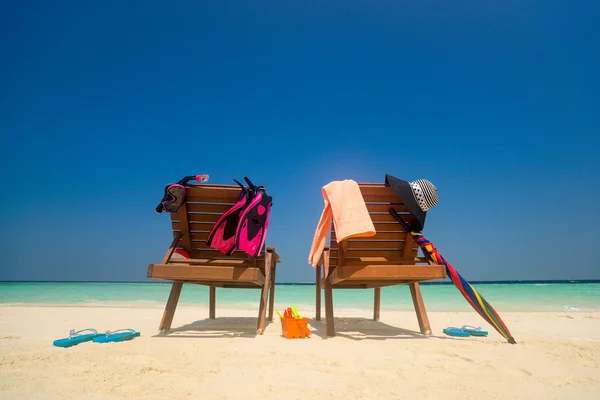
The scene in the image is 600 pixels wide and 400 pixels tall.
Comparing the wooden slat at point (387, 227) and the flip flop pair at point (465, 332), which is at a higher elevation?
the wooden slat at point (387, 227)

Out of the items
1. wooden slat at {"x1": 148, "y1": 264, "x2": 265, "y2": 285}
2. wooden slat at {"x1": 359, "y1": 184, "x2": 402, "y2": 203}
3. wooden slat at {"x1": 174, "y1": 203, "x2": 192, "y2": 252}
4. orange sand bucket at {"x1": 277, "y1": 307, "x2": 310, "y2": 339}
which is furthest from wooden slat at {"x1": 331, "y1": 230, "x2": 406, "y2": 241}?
wooden slat at {"x1": 174, "y1": 203, "x2": 192, "y2": 252}

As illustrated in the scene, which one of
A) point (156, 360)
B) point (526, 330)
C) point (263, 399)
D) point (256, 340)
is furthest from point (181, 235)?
point (526, 330)

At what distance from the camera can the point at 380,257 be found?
3941mm

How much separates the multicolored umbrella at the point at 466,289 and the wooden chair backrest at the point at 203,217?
5.77 ft

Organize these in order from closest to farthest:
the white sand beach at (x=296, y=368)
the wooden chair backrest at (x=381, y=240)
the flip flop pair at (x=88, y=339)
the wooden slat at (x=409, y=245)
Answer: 1. the white sand beach at (x=296, y=368)
2. the flip flop pair at (x=88, y=339)
3. the wooden chair backrest at (x=381, y=240)
4. the wooden slat at (x=409, y=245)

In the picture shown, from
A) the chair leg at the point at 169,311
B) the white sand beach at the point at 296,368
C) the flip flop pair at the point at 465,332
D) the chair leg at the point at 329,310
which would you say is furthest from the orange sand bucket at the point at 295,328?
the flip flop pair at the point at 465,332

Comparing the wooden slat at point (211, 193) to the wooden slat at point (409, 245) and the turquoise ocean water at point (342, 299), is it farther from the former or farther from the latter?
the turquoise ocean water at point (342, 299)

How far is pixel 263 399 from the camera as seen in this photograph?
174cm

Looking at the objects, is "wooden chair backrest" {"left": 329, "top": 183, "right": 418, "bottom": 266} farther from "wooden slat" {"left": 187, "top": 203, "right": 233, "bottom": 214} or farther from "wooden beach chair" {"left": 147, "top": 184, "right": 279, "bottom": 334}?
"wooden slat" {"left": 187, "top": 203, "right": 233, "bottom": 214}

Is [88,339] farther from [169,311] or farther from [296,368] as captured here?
[296,368]

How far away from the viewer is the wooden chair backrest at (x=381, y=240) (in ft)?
11.9

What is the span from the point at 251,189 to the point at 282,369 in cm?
203

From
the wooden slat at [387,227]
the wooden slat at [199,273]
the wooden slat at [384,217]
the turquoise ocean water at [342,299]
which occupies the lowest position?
the turquoise ocean water at [342,299]

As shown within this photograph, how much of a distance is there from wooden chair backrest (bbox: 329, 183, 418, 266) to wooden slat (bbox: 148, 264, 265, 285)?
985 millimetres
